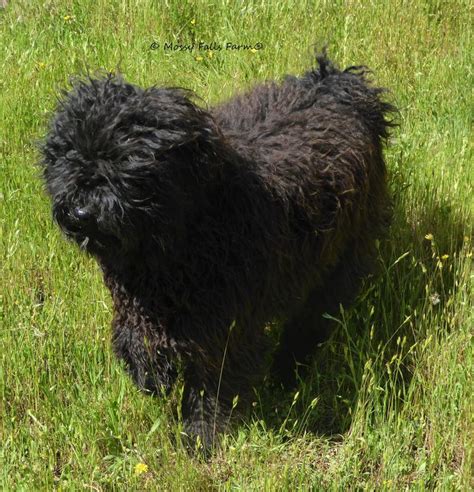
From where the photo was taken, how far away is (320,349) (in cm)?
379

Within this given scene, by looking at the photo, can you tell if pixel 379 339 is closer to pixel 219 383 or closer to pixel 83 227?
pixel 219 383

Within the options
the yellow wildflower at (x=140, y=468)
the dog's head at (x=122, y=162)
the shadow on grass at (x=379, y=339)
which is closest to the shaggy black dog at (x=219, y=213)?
the dog's head at (x=122, y=162)

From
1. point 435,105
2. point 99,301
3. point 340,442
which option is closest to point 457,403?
point 340,442

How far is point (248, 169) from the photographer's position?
3127mm

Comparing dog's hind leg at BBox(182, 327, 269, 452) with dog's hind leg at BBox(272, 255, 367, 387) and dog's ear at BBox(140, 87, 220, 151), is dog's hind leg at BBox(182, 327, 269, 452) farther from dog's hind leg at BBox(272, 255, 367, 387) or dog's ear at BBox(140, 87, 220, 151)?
dog's ear at BBox(140, 87, 220, 151)

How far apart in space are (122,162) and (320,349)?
1522 mm

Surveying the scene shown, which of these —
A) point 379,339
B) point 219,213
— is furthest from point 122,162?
point 379,339

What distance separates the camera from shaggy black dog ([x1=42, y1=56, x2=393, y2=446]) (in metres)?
2.69

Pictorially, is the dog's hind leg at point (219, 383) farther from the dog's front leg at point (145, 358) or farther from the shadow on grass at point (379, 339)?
the shadow on grass at point (379, 339)

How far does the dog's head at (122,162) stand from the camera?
2.64m

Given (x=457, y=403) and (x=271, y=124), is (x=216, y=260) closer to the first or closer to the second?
(x=271, y=124)

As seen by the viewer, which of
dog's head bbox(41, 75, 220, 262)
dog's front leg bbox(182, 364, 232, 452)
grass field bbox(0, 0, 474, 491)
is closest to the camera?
dog's head bbox(41, 75, 220, 262)

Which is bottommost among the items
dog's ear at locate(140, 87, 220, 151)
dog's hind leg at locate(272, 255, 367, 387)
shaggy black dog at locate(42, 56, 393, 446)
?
dog's hind leg at locate(272, 255, 367, 387)

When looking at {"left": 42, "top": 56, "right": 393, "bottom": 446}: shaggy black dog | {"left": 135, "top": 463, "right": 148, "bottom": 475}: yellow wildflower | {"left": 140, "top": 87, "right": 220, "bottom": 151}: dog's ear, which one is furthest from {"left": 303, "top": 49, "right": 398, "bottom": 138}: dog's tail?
{"left": 135, "top": 463, "right": 148, "bottom": 475}: yellow wildflower
